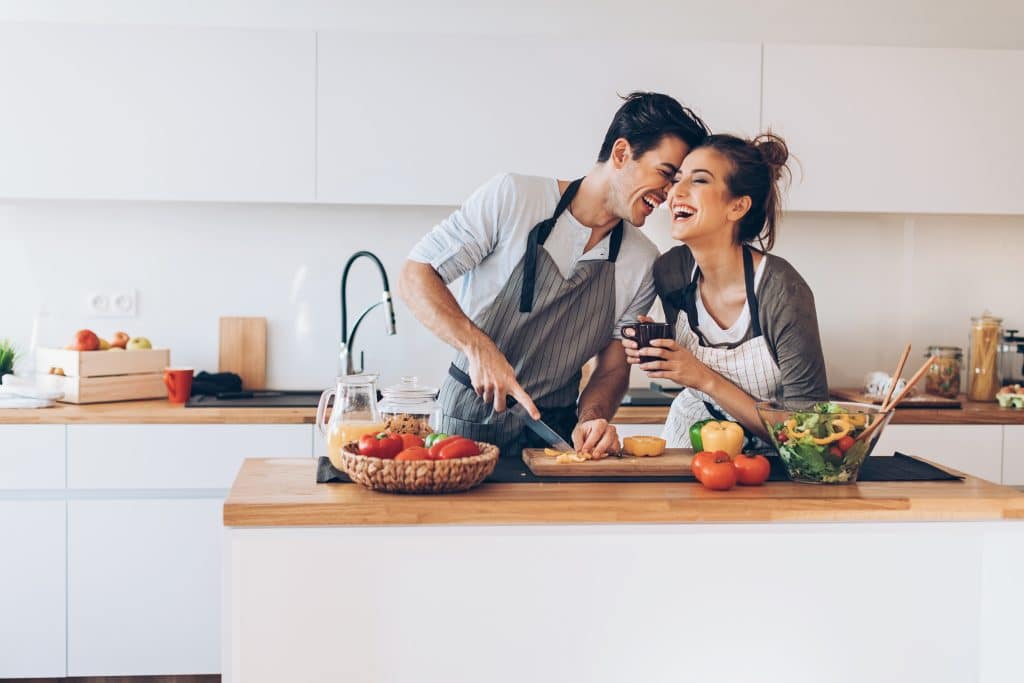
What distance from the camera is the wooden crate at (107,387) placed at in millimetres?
3334

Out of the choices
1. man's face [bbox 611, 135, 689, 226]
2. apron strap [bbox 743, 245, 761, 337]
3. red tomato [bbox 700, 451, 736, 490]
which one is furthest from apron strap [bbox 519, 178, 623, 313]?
red tomato [bbox 700, 451, 736, 490]

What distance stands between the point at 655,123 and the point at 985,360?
203 cm

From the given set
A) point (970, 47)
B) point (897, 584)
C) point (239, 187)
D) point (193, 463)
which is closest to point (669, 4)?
point (970, 47)

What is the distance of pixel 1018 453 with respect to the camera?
3420 millimetres

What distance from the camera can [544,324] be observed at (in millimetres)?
2564

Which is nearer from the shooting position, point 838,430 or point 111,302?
point 838,430

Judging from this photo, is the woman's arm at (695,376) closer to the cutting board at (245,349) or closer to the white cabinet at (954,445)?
the white cabinet at (954,445)

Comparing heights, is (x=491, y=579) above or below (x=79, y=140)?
below

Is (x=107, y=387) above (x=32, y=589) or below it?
above

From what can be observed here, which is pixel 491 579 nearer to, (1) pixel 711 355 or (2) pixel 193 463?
(1) pixel 711 355

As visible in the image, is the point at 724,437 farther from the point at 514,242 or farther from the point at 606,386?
the point at 514,242

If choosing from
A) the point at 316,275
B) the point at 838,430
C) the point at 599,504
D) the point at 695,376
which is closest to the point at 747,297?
the point at 695,376

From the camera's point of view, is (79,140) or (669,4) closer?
(79,140)

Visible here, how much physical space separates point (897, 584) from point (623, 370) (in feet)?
3.10
